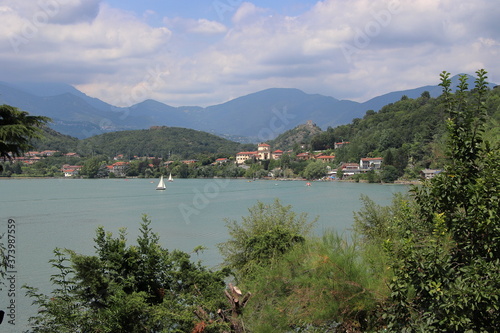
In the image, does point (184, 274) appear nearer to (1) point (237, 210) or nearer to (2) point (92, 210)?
(1) point (237, 210)

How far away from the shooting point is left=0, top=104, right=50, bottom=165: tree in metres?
5.67

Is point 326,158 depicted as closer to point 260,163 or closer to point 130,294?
point 260,163

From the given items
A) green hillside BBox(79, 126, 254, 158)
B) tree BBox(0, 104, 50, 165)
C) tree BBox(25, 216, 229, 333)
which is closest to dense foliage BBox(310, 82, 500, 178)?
green hillside BBox(79, 126, 254, 158)

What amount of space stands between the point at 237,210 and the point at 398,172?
40944 mm

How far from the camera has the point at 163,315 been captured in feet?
22.5

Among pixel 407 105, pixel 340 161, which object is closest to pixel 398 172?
pixel 340 161

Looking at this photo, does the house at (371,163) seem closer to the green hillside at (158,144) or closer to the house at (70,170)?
the green hillside at (158,144)

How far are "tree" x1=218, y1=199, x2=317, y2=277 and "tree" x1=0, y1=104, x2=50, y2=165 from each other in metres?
5.93

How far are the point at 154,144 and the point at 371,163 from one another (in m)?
75.4

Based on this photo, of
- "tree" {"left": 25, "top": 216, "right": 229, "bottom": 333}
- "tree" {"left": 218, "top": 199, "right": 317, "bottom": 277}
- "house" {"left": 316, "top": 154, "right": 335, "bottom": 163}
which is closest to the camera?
"tree" {"left": 25, "top": 216, "right": 229, "bottom": 333}

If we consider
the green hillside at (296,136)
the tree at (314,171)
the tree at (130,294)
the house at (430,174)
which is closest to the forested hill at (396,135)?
the tree at (314,171)

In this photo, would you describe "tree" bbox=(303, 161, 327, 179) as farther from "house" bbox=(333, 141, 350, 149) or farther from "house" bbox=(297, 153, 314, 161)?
"house" bbox=(333, 141, 350, 149)

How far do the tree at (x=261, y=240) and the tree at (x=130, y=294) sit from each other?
245cm

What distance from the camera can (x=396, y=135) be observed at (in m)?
85.2
